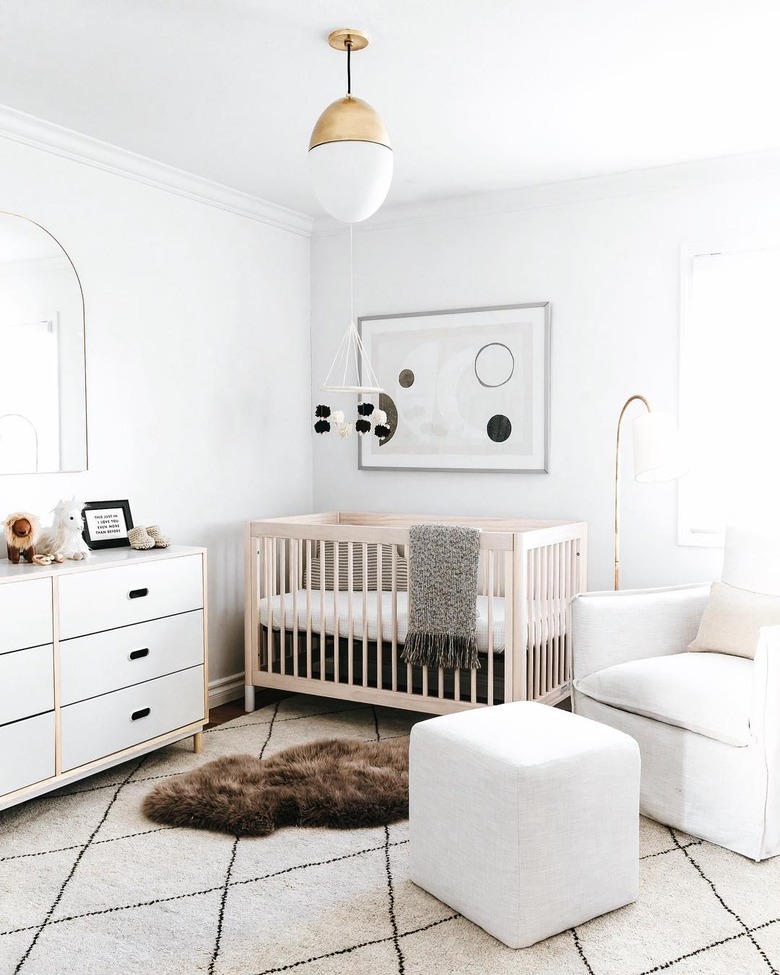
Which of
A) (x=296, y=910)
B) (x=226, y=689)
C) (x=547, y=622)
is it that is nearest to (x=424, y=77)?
(x=547, y=622)

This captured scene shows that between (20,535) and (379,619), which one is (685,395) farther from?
(20,535)

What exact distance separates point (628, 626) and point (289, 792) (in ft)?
4.23

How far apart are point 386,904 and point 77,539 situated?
5.42 feet

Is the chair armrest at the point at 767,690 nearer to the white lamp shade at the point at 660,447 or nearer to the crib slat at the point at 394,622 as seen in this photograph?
the white lamp shade at the point at 660,447

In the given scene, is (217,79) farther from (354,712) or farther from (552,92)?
(354,712)

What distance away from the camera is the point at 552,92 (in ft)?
9.55

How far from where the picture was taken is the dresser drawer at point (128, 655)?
9.55 feet

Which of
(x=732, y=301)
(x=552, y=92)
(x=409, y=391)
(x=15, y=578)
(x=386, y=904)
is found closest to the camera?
(x=386, y=904)

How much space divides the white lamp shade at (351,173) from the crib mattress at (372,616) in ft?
5.75

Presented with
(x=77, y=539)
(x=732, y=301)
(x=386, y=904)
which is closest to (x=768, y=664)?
(x=386, y=904)

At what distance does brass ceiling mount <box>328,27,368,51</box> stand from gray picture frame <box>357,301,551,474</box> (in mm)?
1784

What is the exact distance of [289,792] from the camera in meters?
2.90

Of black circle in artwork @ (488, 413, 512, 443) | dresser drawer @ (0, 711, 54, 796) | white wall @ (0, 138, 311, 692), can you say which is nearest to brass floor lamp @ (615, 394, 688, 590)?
black circle in artwork @ (488, 413, 512, 443)

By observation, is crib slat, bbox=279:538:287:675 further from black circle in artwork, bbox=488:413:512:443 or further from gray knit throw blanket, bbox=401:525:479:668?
black circle in artwork, bbox=488:413:512:443
